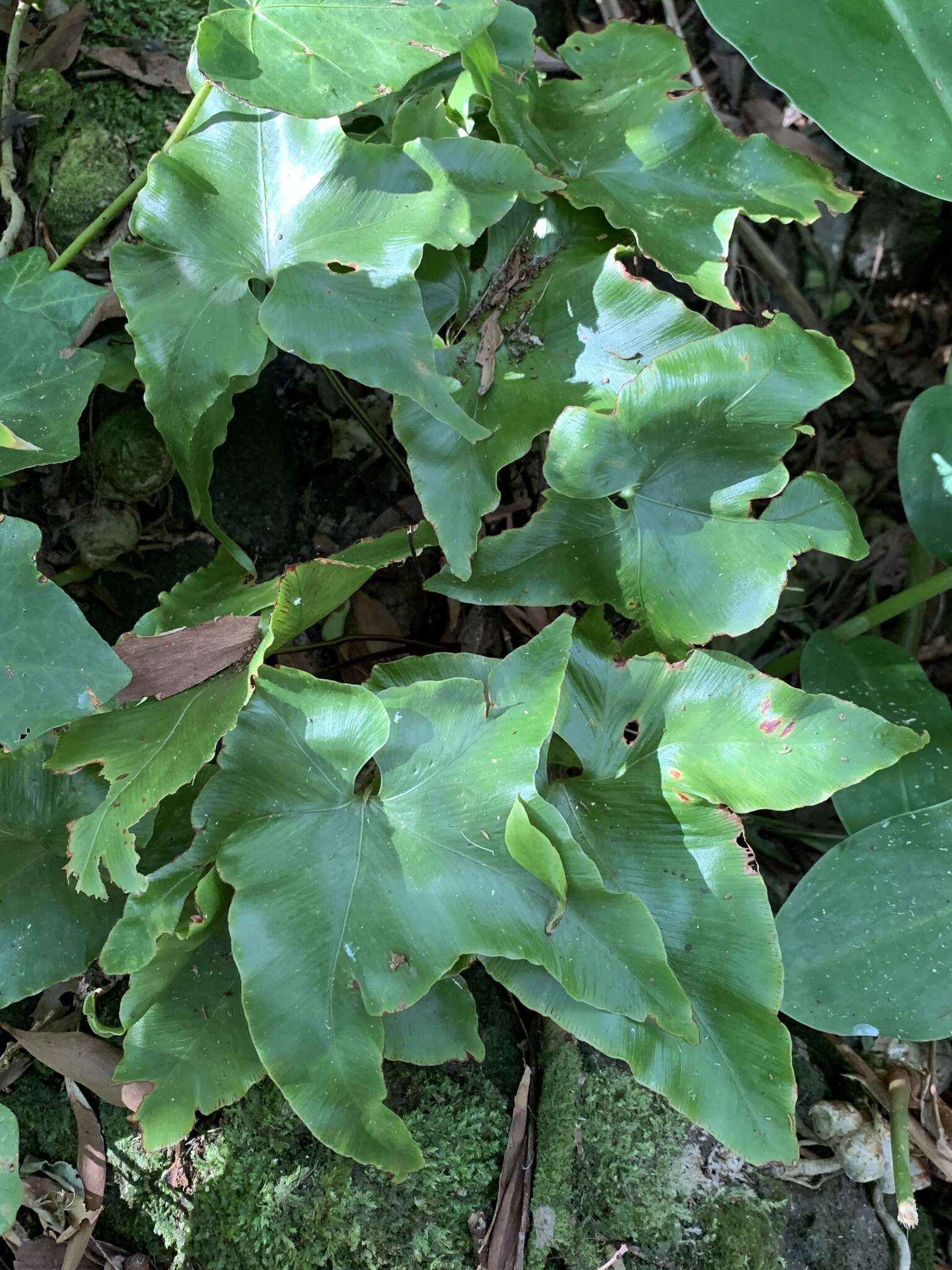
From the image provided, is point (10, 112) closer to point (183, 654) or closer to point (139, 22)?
point (139, 22)

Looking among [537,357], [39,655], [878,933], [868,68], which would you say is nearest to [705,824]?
[878,933]

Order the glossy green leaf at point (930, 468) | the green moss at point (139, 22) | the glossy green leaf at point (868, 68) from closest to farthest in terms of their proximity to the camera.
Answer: the glossy green leaf at point (868, 68)
the glossy green leaf at point (930, 468)
the green moss at point (139, 22)

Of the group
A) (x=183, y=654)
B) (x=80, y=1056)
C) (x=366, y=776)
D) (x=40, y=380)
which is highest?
(x=40, y=380)

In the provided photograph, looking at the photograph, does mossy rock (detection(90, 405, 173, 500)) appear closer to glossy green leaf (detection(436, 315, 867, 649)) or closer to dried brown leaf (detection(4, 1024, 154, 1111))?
glossy green leaf (detection(436, 315, 867, 649))

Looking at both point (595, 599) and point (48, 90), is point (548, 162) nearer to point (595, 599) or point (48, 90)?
point (595, 599)

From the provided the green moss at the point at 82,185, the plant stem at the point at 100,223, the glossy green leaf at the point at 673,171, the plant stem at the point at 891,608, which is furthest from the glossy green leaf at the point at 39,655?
the plant stem at the point at 891,608

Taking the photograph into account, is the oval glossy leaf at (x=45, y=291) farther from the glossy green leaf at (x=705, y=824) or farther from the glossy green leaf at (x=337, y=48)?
the glossy green leaf at (x=705, y=824)
